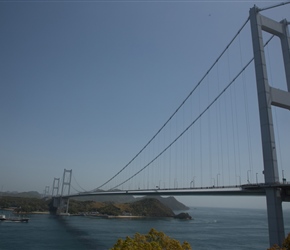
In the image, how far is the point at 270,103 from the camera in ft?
45.4

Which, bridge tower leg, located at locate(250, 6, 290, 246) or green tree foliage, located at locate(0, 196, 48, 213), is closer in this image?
bridge tower leg, located at locate(250, 6, 290, 246)

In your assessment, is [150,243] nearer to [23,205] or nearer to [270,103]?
[270,103]

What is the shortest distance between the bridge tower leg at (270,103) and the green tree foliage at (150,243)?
18.9 ft

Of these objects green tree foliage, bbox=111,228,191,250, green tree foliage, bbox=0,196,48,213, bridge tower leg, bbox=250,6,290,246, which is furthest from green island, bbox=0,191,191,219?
green tree foliage, bbox=111,228,191,250

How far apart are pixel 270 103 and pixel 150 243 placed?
9714 millimetres

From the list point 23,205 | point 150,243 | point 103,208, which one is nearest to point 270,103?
point 150,243

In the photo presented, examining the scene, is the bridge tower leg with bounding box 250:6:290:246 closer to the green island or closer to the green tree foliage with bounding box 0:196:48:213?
the green island

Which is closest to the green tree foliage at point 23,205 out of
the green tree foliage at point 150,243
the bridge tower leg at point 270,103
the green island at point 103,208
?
the green island at point 103,208

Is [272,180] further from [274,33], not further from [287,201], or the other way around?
[274,33]

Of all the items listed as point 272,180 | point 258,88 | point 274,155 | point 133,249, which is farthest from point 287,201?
point 133,249

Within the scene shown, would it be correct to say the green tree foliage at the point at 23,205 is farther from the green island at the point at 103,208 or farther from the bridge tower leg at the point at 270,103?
the bridge tower leg at the point at 270,103

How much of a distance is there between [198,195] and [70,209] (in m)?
72.9

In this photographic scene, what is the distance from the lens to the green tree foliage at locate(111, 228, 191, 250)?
781cm

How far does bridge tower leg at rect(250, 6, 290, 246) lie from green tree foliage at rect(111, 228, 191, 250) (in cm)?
575
